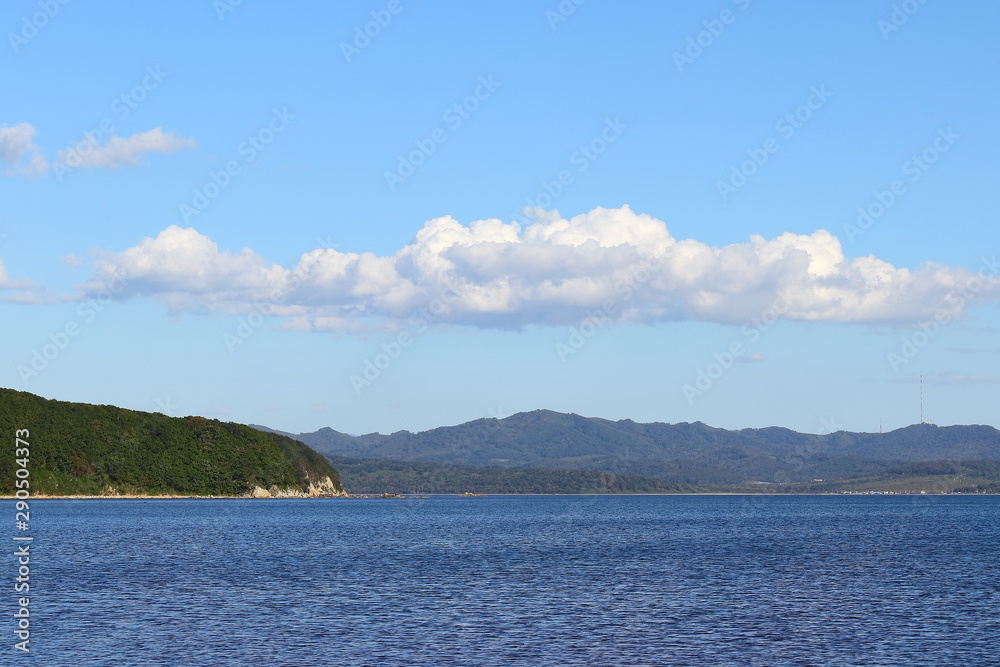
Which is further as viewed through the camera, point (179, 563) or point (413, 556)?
point (413, 556)

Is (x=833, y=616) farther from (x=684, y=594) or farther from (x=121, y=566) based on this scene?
(x=121, y=566)

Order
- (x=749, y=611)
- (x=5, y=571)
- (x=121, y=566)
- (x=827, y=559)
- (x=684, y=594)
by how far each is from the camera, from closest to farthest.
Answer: (x=749, y=611), (x=684, y=594), (x=5, y=571), (x=121, y=566), (x=827, y=559)

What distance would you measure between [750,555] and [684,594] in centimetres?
4487

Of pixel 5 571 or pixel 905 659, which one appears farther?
pixel 5 571

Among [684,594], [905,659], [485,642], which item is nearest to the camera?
[905,659]

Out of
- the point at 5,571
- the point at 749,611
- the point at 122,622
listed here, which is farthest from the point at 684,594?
the point at 5,571

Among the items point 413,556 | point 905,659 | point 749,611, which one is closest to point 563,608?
point 749,611

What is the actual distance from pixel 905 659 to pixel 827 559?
217 feet

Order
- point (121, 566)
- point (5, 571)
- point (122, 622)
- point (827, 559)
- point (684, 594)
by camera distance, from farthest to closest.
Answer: point (827, 559)
point (121, 566)
point (5, 571)
point (684, 594)
point (122, 622)

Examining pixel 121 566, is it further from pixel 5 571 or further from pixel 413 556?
pixel 413 556

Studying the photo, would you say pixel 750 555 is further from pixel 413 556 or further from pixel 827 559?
pixel 413 556

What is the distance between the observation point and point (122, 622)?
217ft

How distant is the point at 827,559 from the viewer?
4675 inches

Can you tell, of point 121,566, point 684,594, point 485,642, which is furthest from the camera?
point 121,566
